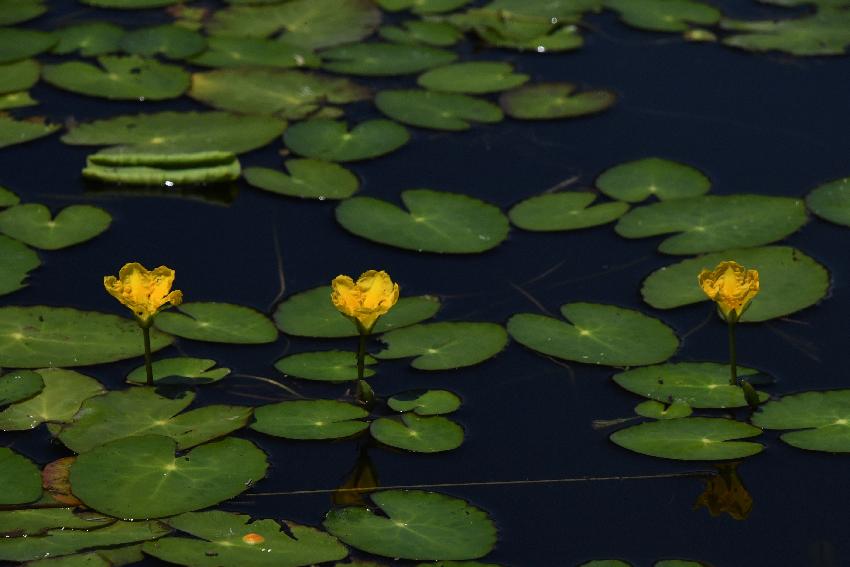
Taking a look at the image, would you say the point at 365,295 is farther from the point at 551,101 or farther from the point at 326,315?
the point at 551,101

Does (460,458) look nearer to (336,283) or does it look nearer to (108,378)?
(336,283)

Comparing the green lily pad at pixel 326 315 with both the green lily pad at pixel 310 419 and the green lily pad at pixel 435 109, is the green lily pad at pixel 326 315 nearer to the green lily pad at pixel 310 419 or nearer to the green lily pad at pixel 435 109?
the green lily pad at pixel 310 419

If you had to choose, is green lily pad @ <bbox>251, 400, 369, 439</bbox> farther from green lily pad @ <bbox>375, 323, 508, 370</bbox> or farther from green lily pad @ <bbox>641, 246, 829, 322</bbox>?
green lily pad @ <bbox>641, 246, 829, 322</bbox>

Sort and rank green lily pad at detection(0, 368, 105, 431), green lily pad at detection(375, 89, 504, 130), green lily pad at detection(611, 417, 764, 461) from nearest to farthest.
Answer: green lily pad at detection(611, 417, 764, 461) < green lily pad at detection(0, 368, 105, 431) < green lily pad at detection(375, 89, 504, 130)

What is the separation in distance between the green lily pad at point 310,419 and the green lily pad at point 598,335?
0.56 meters

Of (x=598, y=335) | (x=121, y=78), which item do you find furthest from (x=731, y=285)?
(x=121, y=78)

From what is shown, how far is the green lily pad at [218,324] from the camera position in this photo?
3.87m

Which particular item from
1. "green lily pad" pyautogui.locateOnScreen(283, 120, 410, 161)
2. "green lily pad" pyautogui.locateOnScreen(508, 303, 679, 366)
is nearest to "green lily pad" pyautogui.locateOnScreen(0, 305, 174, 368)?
"green lily pad" pyautogui.locateOnScreen(508, 303, 679, 366)

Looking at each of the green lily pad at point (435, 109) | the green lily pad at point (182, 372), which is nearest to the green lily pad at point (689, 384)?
the green lily pad at point (182, 372)

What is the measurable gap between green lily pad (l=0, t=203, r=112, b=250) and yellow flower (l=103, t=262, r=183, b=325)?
0.90 metres

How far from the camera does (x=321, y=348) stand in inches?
153

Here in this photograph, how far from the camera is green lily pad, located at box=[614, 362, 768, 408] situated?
142 inches

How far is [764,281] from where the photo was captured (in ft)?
13.5

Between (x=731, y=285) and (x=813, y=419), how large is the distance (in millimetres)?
381
